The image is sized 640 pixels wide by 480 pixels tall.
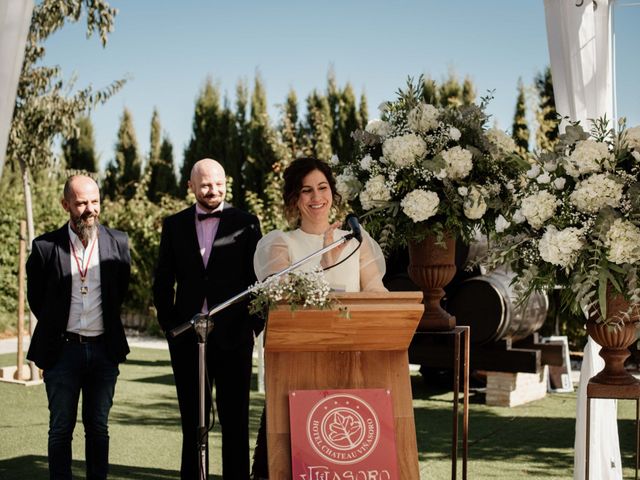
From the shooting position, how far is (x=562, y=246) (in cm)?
344

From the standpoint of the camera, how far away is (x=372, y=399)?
138 inches

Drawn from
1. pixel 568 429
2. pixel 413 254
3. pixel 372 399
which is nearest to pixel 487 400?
pixel 568 429

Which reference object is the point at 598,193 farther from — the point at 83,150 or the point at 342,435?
the point at 83,150

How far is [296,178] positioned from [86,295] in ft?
4.54

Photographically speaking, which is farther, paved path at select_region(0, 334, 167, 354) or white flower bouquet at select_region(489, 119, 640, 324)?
paved path at select_region(0, 334, 167, 354)

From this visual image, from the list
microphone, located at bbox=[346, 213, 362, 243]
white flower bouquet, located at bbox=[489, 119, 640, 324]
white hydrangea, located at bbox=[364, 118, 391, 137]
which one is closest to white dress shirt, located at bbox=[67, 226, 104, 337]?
white hydrangea, located at bbox=[364, 118, 391, 137]

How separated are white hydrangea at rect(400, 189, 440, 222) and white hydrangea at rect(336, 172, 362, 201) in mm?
312

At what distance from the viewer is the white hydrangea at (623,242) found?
3.37m

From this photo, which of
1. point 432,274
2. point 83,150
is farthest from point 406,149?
point 83,150

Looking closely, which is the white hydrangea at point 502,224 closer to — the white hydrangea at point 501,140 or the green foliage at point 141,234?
the white hydrangea at point 501,140

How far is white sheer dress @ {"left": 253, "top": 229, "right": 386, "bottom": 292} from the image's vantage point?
3.82 meters

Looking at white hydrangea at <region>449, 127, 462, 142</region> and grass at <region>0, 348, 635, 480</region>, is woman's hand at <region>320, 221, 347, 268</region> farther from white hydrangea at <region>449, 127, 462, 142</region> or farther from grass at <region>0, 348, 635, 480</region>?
grass at <region>0, 348, 635, 480</region>

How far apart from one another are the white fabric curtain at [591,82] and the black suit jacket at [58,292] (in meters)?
2.60

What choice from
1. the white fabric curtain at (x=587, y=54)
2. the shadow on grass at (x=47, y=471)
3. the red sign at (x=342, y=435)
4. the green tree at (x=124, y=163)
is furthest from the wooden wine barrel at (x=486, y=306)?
the green tree at (x=124, y=163)
